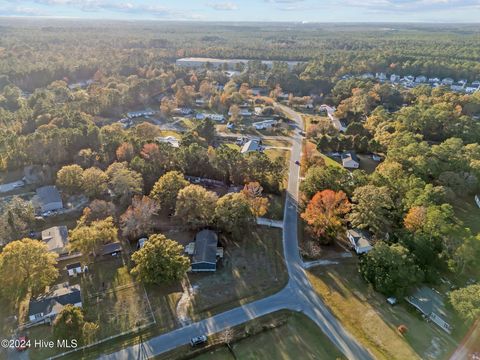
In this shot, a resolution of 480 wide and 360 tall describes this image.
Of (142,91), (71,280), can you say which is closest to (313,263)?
(71,280)

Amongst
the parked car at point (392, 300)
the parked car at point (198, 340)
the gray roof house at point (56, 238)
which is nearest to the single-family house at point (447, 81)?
the parked car at point (392, 300)

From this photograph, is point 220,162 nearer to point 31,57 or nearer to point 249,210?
point 249,210

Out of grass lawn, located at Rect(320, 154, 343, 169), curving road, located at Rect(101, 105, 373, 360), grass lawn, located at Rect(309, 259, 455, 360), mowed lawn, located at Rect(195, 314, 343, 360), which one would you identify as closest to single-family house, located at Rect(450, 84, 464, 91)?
grass lawn, located at Rect(320, 154, 343, 169)

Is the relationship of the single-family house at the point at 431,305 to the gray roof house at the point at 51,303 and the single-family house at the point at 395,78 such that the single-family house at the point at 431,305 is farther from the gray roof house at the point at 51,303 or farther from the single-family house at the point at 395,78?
the single-family house at the point at 395,78

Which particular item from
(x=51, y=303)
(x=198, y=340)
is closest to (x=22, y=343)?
(x=51, y=303)

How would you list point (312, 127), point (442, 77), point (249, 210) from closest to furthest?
point (249, 210) → point (312, 127) → point (442, 77)

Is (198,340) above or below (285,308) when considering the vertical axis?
above

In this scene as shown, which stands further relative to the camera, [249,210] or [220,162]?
[220,162]

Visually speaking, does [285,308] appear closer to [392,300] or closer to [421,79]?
[392,300]
